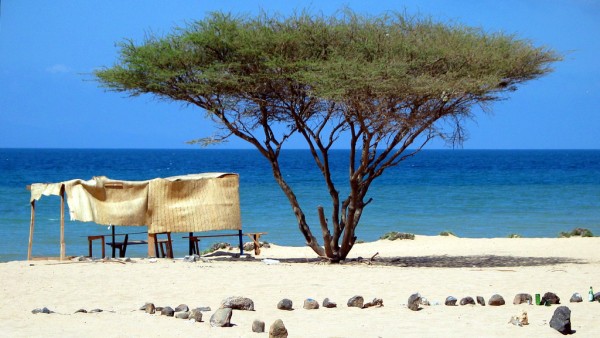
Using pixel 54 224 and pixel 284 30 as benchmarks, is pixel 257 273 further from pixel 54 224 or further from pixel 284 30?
pixel 54 224

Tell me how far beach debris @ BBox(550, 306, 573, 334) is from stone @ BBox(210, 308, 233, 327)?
11.1ft

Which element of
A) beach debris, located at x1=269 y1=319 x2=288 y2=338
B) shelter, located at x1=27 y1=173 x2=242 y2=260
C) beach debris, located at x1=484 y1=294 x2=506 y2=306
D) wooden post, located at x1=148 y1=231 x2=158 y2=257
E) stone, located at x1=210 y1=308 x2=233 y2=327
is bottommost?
beach debris, located at x1=269 y1=319 x2=288 y2=338

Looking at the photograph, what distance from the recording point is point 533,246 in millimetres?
20125

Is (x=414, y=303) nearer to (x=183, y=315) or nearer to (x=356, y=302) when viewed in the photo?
(x=356, y=302)

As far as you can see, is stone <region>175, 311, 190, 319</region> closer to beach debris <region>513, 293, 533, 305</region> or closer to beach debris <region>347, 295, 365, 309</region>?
beach debris <region>347, 295, 365, 309</region>

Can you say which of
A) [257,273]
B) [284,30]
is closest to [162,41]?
[284,30]

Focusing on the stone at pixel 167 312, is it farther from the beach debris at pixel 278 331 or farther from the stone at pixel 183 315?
the beach debris at pixel 278 331

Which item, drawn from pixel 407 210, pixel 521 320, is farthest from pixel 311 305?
pixel 407 210

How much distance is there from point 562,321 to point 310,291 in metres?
4.33

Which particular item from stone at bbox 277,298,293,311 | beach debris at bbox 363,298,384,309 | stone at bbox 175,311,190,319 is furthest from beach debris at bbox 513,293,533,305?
stone at bbox 175,311,190,319

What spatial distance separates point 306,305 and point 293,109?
6.57 meters

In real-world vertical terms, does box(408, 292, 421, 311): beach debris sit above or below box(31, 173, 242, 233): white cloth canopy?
below

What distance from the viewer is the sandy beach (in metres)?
9.16

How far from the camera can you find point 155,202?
1730cm
